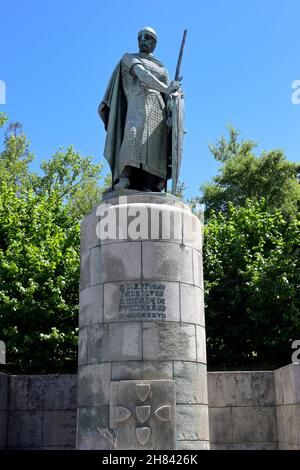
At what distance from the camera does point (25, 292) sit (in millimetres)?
17312

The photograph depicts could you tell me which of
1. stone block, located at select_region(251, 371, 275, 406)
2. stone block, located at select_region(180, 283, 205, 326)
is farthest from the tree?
stone block, located at select_region(180, 283, 205, 326)

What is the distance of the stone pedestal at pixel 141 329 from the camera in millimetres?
8992

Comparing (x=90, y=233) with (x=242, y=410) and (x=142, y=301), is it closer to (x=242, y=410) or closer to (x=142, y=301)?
(x=142, y=301)

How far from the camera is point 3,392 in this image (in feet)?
40.2

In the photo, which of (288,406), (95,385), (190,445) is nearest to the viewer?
(190,445)

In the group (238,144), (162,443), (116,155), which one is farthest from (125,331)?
(238,144)

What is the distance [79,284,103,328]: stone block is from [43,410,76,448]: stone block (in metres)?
3.35

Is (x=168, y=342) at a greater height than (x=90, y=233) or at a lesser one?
lesser

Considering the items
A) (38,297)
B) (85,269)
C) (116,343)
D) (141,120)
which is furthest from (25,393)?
(141,120)

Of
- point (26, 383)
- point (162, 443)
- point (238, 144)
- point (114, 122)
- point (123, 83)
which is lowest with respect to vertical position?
point (162, 443)

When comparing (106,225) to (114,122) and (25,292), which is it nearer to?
(114,122)

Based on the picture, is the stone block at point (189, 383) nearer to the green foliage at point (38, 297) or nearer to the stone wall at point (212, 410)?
the stone wall at point (212, 410)

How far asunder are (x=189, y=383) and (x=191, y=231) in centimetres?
294

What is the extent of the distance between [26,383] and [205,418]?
490 centimetres
